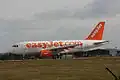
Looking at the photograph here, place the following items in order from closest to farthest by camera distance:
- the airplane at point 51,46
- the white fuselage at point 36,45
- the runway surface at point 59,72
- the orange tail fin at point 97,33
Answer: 1. the runway surface at point 59,72
2. the airplane at point 51,46
3. the white fuselage at point 36,45
4. the orange tail fin at point 97,33

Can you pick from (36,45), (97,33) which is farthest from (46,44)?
(97,33)

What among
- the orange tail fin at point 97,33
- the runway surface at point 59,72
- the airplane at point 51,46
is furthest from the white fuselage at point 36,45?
the runway surface at point 59,72

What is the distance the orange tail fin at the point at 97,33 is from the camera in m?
111

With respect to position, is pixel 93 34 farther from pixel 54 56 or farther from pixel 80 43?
pixel 54 56

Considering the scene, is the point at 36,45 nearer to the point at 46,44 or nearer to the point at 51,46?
the point at 46,44

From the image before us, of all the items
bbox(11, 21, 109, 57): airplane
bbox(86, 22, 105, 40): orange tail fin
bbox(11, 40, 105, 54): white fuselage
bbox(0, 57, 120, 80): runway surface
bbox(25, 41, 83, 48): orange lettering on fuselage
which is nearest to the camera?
bbox(0, 57, 120, 80): runway surface

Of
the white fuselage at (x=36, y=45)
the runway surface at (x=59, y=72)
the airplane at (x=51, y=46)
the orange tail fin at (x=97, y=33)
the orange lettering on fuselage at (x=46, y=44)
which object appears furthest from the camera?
the orange tail fin at (x=97, y=33)

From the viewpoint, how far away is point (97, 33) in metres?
112

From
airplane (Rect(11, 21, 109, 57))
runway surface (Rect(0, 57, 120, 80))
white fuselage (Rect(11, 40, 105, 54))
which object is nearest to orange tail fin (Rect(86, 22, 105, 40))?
airplane (Rect(11, 21, 109, 57))

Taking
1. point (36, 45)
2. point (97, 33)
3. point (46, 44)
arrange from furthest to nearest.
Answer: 1. point (97, 33)
2. point (46, 44)
3. point (36, 45)

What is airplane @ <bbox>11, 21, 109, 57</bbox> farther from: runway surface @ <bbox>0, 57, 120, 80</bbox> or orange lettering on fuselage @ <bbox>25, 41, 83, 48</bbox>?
runway surface @ <bbox>0, 57, 120, 80</bbox>

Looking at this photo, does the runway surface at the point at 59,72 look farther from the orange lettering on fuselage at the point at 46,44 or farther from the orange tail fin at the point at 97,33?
the orange tail fin at the point at 97,33

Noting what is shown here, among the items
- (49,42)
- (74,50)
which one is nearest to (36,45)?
(49,42)

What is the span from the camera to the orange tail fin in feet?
365
